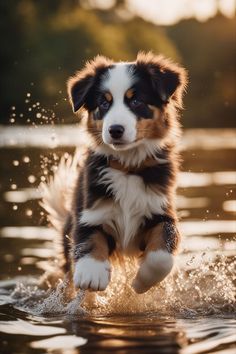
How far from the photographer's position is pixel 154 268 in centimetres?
654

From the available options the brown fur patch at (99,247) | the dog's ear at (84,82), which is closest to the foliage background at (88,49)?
the dog's ear at (84,82)

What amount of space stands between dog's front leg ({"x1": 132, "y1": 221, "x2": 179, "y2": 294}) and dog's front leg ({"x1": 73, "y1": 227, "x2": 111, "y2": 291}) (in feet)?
0.91

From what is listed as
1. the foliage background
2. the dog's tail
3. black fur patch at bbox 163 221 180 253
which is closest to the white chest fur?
black fur patch at bbox 163 221 180 253

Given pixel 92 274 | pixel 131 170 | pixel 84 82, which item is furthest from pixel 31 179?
pixel 92 274

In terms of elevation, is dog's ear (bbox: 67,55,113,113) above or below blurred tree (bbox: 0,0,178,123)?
below

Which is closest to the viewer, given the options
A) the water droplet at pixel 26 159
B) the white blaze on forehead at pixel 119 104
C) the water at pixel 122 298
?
the water at pixel 122 298

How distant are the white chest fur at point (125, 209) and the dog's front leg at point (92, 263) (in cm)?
12

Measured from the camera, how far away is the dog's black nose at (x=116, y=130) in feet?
21.0

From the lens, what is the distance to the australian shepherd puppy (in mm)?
6586

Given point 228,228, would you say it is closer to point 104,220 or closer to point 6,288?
point 6,288

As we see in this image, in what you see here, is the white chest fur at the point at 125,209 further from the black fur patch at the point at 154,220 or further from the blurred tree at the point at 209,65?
the blurred tree at the point at 209,65

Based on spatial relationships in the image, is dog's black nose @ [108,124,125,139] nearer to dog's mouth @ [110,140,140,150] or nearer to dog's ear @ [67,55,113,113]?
dog's mouth @ [110,140,140,150]

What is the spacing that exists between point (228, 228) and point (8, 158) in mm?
8842

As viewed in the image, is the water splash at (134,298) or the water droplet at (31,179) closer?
the water splash at (134,298)
